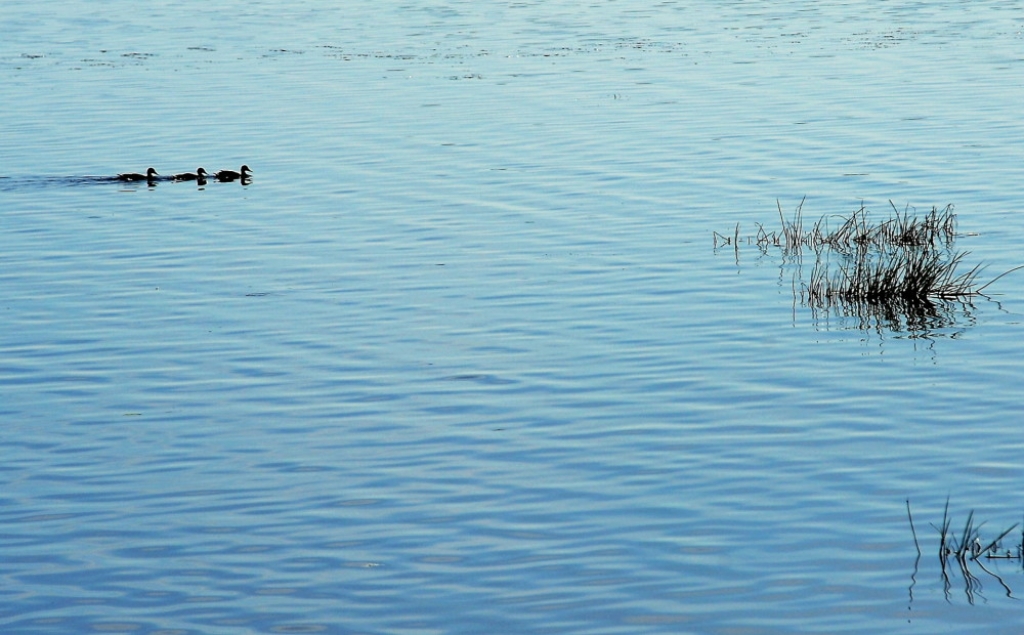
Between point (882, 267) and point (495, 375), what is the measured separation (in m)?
5.02

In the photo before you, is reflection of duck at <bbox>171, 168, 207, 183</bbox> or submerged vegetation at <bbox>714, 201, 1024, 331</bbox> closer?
submerged vegetation at <bbox>714, 201, 1024, 331</bbox>

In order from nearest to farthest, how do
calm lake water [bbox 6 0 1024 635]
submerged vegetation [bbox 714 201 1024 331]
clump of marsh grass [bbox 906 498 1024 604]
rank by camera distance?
clump of marsh grass [bbox 906 498 1024 604], calm lake water [bbox 6 0 1024 635], submerged vegetation [bbox 714 201 1024 331]

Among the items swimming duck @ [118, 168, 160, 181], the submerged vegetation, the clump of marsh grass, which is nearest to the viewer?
the clump of marsh grass

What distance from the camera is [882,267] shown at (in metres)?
16.7

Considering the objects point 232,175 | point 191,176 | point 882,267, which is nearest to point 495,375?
point 882,267

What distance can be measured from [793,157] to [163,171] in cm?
1047

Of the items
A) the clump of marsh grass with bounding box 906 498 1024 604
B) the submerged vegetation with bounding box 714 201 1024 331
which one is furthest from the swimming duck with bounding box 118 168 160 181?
the clump of marsh grass with bounding box 906 498 1024 604

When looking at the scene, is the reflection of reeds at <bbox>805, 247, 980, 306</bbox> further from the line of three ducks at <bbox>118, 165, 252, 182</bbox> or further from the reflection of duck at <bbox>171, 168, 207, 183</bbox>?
the reflection of duck at <bbox>171, 168, 207, 183</bbox>

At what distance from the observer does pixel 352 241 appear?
20.1m

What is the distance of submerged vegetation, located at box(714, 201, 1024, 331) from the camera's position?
1616cm

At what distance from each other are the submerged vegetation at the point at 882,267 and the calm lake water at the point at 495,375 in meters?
0.30

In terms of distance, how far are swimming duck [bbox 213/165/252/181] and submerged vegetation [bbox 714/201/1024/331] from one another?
28.6 ft

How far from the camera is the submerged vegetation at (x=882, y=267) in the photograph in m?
16.2

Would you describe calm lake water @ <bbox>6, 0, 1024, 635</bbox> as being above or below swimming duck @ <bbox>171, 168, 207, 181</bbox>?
below
